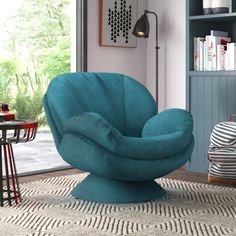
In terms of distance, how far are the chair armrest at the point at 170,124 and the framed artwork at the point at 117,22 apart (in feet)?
5.64

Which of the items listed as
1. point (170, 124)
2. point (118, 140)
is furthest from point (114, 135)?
point (170, 124)

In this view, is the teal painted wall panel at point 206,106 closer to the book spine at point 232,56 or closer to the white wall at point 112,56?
the book spine at point 232,56

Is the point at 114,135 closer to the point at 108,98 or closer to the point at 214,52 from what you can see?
the point at 108,98

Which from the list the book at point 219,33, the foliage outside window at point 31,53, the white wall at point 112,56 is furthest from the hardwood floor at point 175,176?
the book at point 219,33

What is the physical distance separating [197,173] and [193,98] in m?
0.70

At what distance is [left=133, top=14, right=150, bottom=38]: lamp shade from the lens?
17.8 feet

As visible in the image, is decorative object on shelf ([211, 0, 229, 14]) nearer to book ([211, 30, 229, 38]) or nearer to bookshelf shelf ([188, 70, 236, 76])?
book ([211, 30, 229, 38])

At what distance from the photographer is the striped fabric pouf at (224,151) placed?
437cm

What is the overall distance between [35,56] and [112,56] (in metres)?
0.98

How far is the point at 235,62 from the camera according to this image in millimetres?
4859

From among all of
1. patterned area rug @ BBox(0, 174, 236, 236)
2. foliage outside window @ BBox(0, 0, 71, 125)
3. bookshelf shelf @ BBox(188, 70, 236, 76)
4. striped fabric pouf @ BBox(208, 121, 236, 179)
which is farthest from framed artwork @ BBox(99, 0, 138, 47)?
patterned area rug @ BBox(0, 174, 236, 236)

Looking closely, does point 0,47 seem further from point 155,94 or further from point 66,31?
point 155,94

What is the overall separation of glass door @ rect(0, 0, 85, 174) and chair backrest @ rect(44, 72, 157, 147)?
0.88m

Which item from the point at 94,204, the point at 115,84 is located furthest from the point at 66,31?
the point at 94,204
